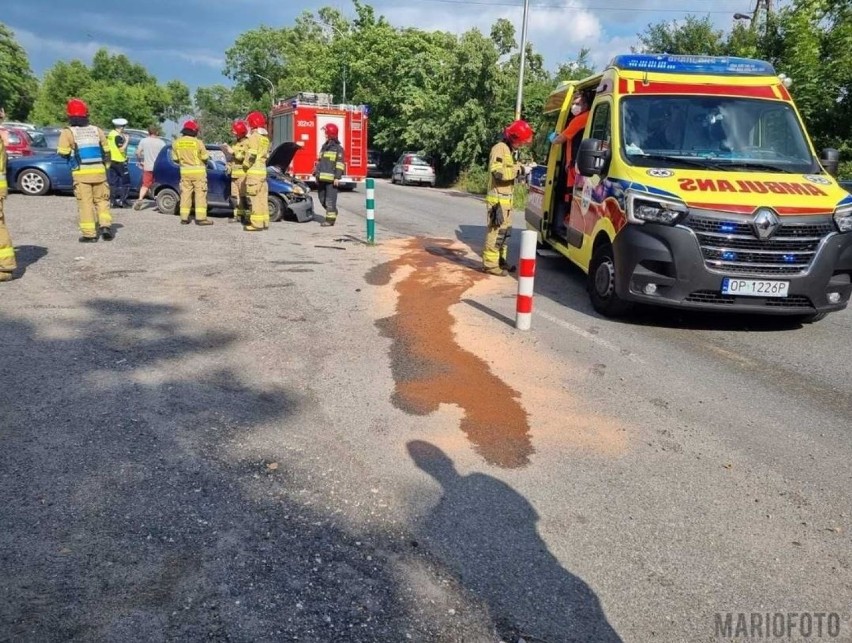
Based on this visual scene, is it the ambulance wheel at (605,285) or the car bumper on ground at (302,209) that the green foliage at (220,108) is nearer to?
the car bumper on ground at (302,209)

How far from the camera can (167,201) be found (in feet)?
47.0

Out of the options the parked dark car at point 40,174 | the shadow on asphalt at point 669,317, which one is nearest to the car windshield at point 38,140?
the parked dark car at point 40,174

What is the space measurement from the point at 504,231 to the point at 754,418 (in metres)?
4.89

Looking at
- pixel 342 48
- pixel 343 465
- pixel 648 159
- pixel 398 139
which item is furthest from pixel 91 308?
pixel 342 48

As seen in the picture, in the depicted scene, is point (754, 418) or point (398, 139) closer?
point (754, 418)

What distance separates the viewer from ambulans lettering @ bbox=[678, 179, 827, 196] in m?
6.13

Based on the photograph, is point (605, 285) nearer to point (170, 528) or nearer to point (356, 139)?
point (170, 528)

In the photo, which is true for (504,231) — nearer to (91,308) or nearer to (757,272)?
(757,272)

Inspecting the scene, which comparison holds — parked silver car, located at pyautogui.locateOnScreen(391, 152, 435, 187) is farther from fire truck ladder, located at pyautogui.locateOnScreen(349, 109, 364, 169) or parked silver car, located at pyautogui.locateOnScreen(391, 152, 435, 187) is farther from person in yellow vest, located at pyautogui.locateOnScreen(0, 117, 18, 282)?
person in yellow vest, located at pyautogui.locateOnScreen(0, 117, 18, 282)

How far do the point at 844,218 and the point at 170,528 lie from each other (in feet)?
20.4

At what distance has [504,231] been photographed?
29.5ft

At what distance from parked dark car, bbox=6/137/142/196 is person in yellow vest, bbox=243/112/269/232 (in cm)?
555

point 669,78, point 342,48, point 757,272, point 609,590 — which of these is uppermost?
point 342,48

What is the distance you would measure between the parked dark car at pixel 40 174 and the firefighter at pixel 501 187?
1097 centimetres
